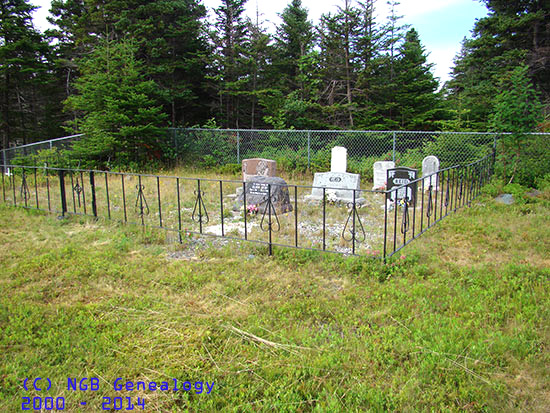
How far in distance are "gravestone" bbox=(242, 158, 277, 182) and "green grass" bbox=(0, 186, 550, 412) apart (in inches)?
199

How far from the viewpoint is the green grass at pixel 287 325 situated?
2371 mm

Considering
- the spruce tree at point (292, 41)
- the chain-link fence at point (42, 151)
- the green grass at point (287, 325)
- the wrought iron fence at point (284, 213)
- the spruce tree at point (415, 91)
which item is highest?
the spruce tree at point (292, 41)

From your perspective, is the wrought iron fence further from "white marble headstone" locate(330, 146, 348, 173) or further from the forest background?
the forest background

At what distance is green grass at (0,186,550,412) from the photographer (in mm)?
2371

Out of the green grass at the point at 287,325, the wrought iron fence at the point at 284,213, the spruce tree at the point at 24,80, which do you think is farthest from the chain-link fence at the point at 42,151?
the green grass at the point at 287,325

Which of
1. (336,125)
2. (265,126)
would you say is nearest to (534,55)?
(336,125)

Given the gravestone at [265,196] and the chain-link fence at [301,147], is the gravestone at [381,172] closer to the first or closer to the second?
the chain-link fence at [301,147]

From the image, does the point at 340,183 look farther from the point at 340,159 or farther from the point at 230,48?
the point at 230,48

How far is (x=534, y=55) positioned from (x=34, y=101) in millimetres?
25678

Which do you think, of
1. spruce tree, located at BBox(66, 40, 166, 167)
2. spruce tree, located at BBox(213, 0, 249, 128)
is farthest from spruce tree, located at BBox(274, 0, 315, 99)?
spruce tree, located at BBox(66, 40, 166, 167)

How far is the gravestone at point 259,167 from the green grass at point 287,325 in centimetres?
506

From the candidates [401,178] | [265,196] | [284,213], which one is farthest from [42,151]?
[401,178]

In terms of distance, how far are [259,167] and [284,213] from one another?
9.30 ft

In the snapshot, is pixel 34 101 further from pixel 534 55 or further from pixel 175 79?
pixel 534 55
